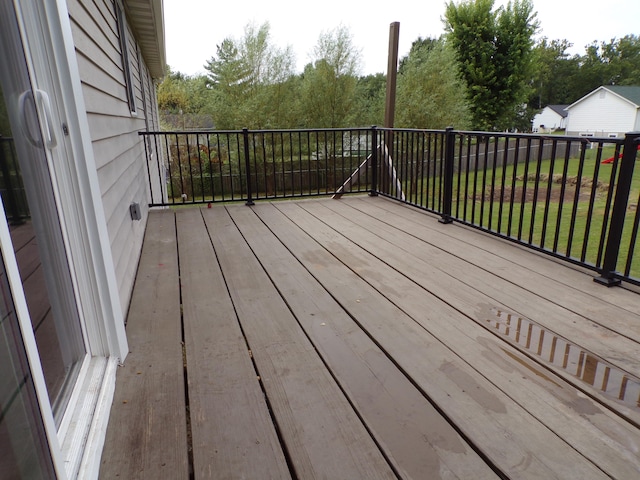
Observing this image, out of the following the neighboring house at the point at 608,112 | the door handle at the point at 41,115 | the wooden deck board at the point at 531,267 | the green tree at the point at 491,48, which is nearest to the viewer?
the door handle at the point at 41,115

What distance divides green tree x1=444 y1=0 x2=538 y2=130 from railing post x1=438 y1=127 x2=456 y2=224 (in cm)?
1400

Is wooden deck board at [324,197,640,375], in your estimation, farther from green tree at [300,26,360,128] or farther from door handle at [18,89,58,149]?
green tree at [300,26,360,128]

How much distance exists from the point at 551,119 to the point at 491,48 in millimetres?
27217

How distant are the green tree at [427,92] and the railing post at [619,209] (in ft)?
32.9

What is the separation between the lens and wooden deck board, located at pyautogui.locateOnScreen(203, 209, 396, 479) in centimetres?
112

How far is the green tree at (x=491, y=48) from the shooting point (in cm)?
1599

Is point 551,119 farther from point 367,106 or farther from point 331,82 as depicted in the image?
point 331,82

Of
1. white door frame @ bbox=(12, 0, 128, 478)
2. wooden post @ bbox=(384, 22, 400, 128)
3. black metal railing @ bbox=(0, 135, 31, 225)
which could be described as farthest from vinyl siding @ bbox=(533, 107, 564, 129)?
black metal railing @ bbox=(0, 135, 31, 225)

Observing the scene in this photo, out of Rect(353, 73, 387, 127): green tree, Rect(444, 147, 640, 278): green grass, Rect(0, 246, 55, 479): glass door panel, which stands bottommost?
→ Rect(444, 147, 640, 278): green grass

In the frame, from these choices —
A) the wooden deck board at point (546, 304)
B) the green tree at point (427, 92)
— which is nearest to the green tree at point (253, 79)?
the green tree at point (427, 92)

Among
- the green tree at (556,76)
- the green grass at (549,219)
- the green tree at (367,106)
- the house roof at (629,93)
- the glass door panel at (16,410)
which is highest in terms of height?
the green tree at (556,76)

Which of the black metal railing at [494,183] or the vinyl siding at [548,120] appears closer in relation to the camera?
the black metal railing at [494,183]

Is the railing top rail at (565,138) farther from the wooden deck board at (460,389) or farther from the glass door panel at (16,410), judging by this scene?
the glass door panel at (16,410)

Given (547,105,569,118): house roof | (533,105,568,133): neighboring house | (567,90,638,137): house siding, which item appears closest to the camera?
(567,90,638,137): house siding
